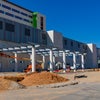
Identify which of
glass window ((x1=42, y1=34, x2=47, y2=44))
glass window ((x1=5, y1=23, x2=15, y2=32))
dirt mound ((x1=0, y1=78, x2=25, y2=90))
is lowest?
dirt mound ((x1=0, y1=78, x2=25, y2=90))

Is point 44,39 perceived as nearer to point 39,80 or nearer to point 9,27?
point 9,27

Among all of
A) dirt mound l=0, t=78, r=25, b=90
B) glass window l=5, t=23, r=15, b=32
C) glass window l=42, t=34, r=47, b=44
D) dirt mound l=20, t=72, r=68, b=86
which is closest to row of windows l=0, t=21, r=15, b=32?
glass window l=5, t=23, r=15, b=32

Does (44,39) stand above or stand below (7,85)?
above

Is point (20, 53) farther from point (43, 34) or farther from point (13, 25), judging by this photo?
point (43, 34)

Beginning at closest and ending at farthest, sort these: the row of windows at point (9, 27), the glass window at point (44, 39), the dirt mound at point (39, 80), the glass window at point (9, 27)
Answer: the dirt mound at point (39, 80) < the row of windows at point (9, 27) < the glass window at point (9, 27) < the glass window at point (44, 39)

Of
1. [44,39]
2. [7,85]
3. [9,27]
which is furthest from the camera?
[44,39]

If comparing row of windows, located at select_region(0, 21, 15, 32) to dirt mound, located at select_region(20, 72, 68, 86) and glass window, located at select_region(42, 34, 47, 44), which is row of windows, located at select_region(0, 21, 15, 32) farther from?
dirt mound, located at select_region(20, 72, 68, 86)

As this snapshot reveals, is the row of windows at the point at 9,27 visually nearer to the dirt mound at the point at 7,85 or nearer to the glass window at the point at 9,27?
the glass window at the point at 9,27

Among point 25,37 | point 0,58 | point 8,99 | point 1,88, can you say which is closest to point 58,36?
point 25,37

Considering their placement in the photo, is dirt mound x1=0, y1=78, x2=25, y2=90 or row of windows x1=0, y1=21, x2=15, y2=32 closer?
dirt mound x1=0, y1=78, x2=25, y2=90

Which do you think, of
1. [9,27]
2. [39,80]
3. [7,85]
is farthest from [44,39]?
[7,85]

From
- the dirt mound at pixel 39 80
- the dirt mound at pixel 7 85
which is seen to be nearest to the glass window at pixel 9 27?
the dirt mound at pixel 39 80

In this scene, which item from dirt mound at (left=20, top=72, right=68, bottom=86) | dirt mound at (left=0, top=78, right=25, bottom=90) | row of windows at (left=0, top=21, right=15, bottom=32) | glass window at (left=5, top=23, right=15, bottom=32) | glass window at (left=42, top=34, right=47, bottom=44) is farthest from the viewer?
glass window at (left=42, top=34, right=47, bottom=44)

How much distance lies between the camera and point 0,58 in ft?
186
